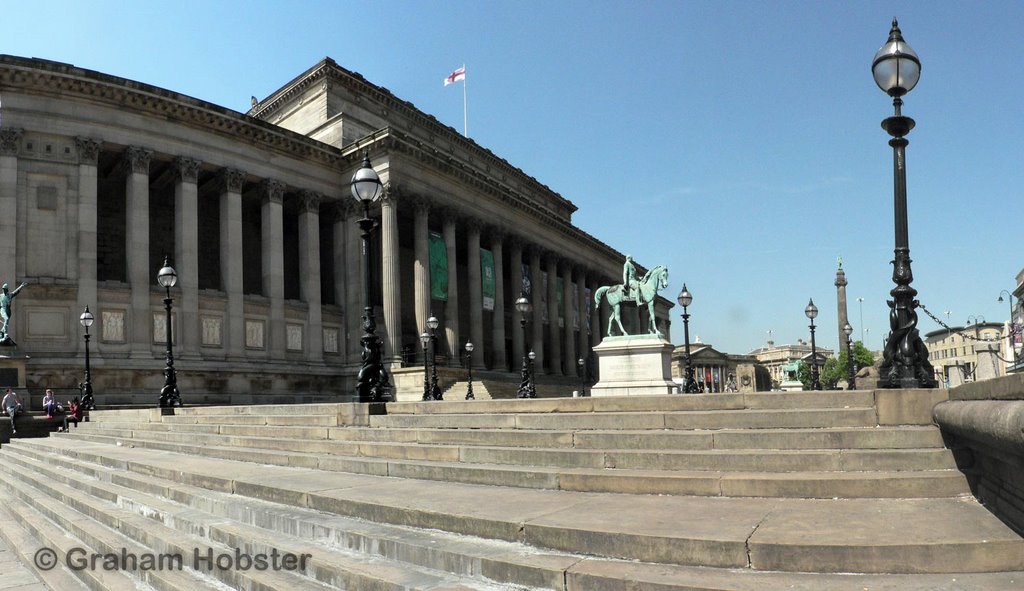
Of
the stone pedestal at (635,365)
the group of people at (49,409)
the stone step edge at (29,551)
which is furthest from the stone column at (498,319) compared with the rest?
the stone step edge at (29,551)

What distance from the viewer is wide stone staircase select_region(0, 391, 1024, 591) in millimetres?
4762

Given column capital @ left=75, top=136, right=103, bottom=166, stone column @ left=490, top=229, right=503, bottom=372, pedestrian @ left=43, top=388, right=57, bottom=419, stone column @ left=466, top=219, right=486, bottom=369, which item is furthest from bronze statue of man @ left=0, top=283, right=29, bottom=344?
stone column @ left=490, top=229, right=503, bottom=372

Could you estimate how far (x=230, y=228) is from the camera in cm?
3819

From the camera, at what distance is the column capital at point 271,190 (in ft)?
132

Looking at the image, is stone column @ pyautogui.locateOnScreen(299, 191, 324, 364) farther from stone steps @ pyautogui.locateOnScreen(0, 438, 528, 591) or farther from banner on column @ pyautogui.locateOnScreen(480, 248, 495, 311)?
stone steps @ pyautogui.locateOnScreen(0, 438, 528, 591)

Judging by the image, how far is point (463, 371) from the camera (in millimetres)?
42375

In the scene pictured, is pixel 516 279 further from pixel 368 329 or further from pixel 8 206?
pixel 368 329

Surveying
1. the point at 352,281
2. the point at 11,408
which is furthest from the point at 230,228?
the point at 11,408

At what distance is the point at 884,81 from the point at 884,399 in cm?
467

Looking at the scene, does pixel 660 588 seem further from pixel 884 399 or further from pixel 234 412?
pixel 234 412

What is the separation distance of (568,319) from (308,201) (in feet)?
96.0

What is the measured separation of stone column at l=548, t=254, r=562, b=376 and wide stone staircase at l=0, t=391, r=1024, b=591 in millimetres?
48829

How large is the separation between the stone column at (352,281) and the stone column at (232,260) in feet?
22.2

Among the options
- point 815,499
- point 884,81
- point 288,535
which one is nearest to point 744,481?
point 815,499
